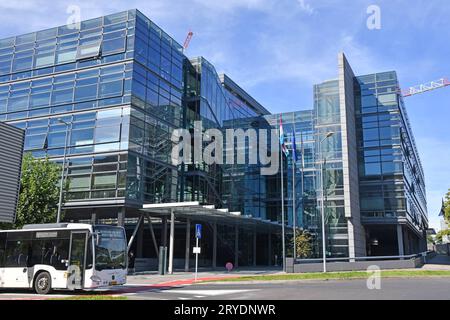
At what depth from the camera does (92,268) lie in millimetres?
17484

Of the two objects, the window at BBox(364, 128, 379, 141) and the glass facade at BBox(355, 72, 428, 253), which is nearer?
the glass facade at BBox(355, 72, 428, 253)

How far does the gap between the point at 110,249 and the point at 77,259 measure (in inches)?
54.9

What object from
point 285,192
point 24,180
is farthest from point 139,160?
point 285,192

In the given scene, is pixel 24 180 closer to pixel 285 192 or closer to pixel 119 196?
pixel 119 196

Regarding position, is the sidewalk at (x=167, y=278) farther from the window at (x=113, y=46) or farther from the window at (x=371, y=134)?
the window at (x=371, y=134)

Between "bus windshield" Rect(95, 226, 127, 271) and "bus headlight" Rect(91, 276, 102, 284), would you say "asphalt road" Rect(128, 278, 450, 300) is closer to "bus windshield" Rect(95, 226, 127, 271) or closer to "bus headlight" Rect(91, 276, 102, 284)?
"bus headlight" Rect(91, 276, 102, 284)

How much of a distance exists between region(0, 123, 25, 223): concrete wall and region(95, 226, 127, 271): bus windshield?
4.12 meters

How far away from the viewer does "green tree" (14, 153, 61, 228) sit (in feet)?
88.3

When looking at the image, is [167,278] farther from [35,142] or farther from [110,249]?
[35,142]

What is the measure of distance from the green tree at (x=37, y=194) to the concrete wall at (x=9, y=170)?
840cm

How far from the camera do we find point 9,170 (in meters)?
18.9

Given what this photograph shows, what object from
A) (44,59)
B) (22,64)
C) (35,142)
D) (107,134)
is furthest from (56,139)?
(22,64)

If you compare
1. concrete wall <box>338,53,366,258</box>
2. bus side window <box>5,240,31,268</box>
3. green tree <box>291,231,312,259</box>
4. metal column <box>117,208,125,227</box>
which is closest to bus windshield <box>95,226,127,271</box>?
bus side window <box>5,240,31,268</box>
